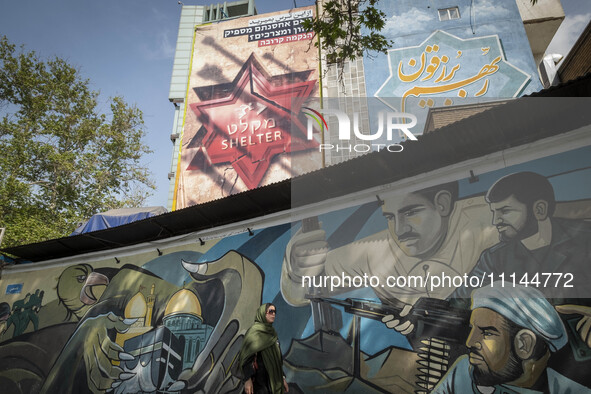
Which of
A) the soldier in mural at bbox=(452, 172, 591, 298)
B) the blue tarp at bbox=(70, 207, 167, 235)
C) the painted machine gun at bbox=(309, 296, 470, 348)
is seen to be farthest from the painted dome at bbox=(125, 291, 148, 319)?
the blue tarp at bbox=(70, 207, 167, 235)

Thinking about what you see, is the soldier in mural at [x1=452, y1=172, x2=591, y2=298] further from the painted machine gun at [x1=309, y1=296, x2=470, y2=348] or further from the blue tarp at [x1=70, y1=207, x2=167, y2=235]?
the blue tarp at [x1=70, y1=207, x2=167, y2=235]

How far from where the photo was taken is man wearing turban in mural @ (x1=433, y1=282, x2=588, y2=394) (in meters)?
4.23

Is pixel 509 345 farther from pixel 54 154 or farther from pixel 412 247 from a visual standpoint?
pixel 54 154

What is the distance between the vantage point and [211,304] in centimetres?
748

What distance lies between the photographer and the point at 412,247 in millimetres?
5664

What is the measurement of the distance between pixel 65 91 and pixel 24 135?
3.81m

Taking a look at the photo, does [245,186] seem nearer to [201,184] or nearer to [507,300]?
[201,184]

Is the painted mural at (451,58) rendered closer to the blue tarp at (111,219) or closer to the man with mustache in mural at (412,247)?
the man with mustache in mural at (412,247)

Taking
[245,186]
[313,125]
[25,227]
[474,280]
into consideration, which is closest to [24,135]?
[25,227]

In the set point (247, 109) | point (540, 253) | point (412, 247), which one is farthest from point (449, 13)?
point (540, 253)

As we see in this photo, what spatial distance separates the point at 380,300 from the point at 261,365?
6.77 ft

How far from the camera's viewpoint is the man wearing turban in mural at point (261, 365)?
4.77 meters

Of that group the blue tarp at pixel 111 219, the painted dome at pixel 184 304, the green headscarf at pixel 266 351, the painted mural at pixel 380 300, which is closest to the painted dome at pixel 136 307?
the painted mural at pixel 380 300

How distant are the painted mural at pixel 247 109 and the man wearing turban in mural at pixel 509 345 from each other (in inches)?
488
